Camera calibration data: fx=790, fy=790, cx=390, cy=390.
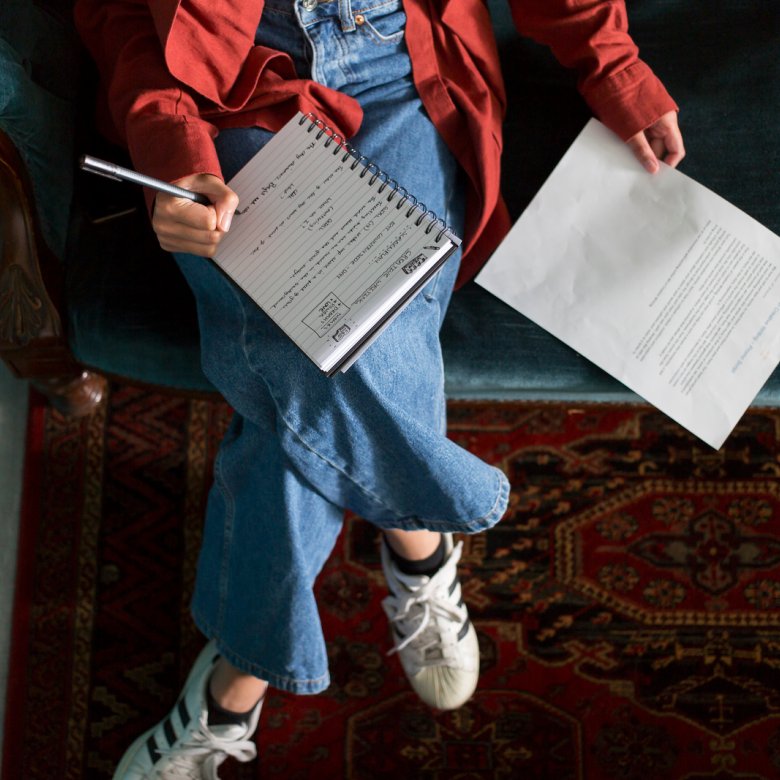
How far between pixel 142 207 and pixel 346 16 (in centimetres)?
33

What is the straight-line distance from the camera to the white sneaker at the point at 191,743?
1.01 m

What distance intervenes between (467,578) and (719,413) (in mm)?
456

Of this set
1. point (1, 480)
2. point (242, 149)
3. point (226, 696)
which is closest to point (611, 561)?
point (226, 696)

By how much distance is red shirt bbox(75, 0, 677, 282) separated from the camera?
29.1 inches

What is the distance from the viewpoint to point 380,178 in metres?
0.69

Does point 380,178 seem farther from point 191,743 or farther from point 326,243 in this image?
point 191,743

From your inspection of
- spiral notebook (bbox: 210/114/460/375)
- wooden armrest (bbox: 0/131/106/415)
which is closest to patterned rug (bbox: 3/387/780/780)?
wooden armrest (bbox: 0/131/106/415)

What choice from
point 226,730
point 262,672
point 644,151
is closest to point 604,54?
point 644,151

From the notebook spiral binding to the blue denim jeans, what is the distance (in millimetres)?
107

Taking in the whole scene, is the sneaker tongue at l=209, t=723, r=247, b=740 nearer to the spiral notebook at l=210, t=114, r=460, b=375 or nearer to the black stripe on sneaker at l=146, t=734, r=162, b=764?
the black stripe on sneaker at l=146, t=734, r=162, b=764

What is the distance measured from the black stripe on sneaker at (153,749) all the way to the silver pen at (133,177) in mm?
734

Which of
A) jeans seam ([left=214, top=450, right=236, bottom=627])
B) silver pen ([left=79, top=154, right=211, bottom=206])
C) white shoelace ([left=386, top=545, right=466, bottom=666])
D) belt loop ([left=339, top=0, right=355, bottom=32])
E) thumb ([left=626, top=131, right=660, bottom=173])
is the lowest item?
white shoelace ([left=386, top=545, right=466, bottom=666])

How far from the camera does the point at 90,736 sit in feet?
3.66

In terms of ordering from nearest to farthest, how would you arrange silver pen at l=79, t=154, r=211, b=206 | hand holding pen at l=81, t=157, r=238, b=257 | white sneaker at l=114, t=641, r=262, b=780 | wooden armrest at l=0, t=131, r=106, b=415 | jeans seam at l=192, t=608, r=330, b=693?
silver pen at l=79, t=154, r=211, b=206 < hand holding pen at l=81, t=157, r=238, b=257 < wooden armrest at l=0, t=131, r=106, b=415 < jeans seam at l=192, t=608, r=330, b=693 < white sneaker at l=114, t=641, r=262, b=780
